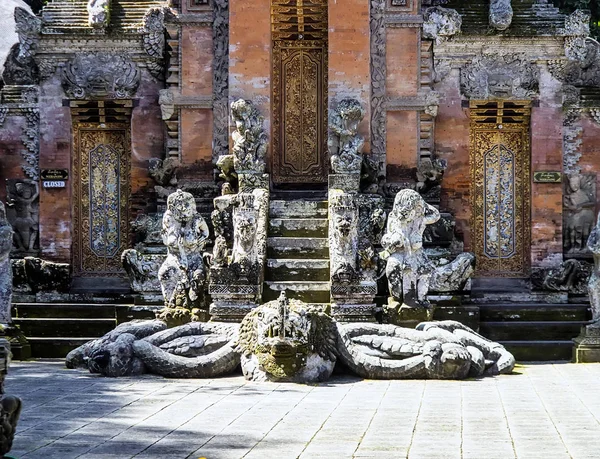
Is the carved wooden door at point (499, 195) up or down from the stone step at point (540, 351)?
up

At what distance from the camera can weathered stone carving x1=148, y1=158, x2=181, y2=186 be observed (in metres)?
20.7

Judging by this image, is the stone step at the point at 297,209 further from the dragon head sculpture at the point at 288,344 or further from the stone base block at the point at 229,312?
the dragon head sculpture at the point at 288,344

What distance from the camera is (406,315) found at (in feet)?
55.3

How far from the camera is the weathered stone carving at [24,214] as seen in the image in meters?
21.3

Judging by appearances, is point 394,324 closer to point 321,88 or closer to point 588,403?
point 588,403

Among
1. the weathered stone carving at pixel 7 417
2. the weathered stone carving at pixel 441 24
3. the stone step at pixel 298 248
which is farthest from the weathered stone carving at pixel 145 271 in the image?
the weathered stone carving at pixel 7 417

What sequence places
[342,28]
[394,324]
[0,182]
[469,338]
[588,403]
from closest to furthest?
[588,403], [469,338], [394,324], [342,28], [0,182]

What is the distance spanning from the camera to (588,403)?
13.1m

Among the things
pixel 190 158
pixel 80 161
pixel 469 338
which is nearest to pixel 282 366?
pixel 469 338

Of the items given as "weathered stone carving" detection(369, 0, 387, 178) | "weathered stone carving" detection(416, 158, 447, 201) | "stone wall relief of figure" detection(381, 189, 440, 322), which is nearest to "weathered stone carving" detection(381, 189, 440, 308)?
"stone wall relief of figure" detection(381, 189, 440, 322)

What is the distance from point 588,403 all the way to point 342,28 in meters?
8.79

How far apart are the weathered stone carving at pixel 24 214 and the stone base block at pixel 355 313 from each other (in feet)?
21.5

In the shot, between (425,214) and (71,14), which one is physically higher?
(71,14)

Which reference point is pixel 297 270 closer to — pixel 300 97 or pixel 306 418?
pixel 300 97
